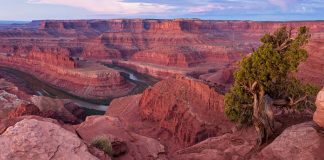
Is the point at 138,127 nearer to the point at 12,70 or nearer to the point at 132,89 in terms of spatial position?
the point at 132,89

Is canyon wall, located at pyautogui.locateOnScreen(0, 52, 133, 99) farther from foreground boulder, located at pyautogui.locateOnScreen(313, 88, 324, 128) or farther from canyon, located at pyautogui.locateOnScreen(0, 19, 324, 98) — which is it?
foreground boulder, located at pyautogui.locateOnScreen(313, 88, 324, 128)

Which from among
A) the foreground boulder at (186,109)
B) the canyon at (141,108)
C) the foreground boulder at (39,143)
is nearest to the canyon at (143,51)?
the canyon at (141,108)

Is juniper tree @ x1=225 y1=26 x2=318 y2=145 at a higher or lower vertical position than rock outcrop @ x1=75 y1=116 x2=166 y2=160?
higher

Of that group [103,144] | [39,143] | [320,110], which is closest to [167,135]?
[320,110]

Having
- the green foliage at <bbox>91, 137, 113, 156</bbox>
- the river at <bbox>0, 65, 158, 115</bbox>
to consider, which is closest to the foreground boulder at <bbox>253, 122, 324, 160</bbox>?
the green foliage at <bbox>91, 137, 113, 156</bbox>

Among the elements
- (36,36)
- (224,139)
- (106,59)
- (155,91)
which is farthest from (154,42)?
(224,139)

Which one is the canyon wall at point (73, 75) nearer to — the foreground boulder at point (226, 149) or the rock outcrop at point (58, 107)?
the rock outcrop at point (58, 107)

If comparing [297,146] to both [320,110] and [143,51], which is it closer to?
[320,110]
